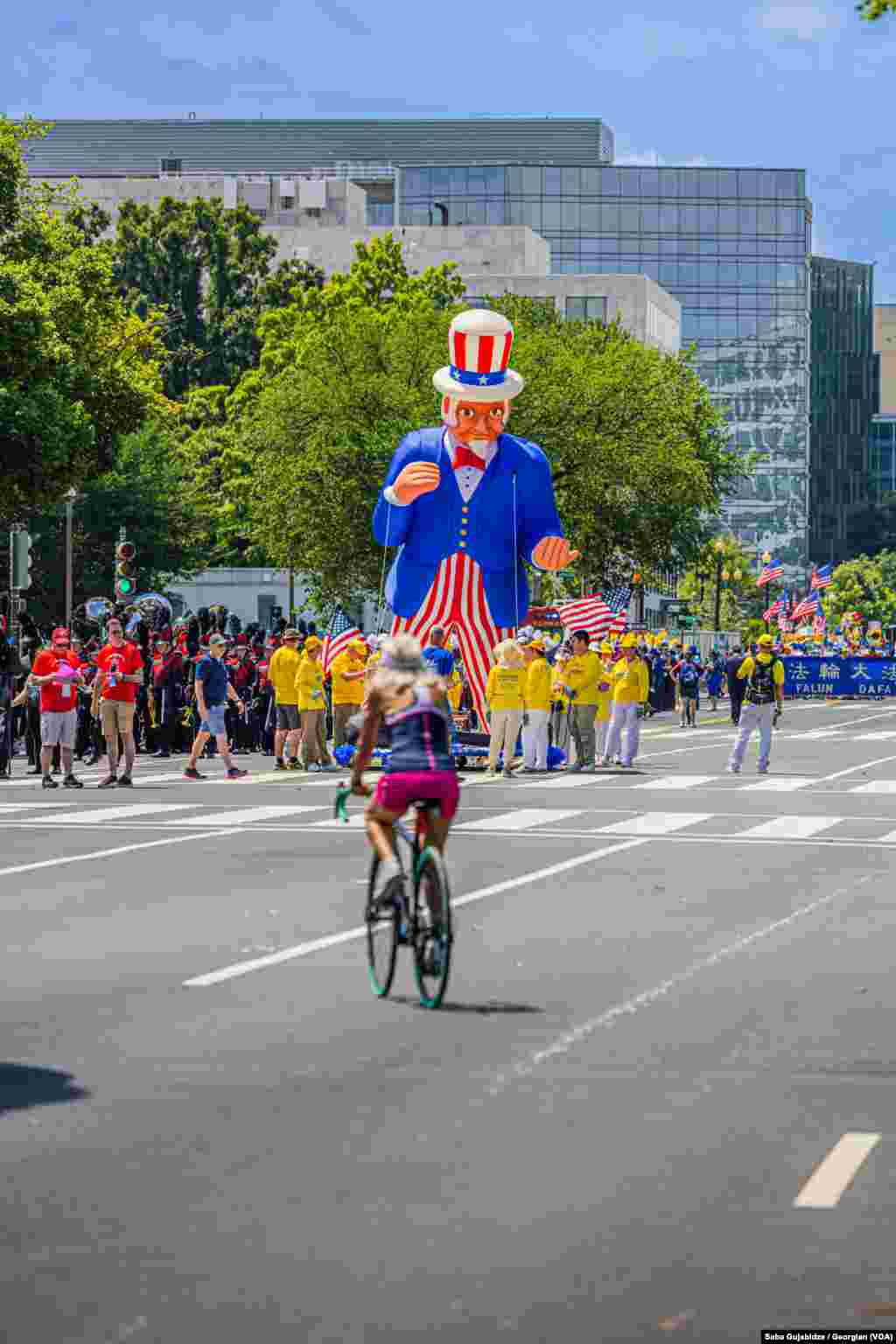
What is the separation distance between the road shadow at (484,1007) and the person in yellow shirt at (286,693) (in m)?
20.3

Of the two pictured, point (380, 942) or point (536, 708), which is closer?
point (380, 942)

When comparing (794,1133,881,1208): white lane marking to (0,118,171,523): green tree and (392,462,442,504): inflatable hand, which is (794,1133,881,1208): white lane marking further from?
(0,118,171,523): green tree

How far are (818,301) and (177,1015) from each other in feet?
614

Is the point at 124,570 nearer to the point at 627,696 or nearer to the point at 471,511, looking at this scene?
the point at 627,696

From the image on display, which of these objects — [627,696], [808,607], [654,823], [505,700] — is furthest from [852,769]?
[808,607]

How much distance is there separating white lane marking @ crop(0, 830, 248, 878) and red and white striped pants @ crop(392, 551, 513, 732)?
30.0ft

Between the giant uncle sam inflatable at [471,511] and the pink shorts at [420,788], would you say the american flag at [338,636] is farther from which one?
the pink shorts at [420,788]

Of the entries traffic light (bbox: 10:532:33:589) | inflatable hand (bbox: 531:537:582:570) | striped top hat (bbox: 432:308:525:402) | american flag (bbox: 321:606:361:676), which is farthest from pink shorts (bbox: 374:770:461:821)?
traffic light (bbox: 10:532:33:589)

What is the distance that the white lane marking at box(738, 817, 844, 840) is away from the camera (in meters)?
Answer: 22.3

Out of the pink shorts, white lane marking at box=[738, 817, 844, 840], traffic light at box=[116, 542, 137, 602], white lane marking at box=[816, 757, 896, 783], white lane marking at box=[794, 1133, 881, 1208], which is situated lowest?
white lane marking at box=[794, 1133, 881, 1208]

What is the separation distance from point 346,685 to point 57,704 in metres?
4.23

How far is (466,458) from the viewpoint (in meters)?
30.7

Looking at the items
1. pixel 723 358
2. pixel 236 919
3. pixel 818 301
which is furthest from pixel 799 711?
pixel 818 301

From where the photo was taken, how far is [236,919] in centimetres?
1538
